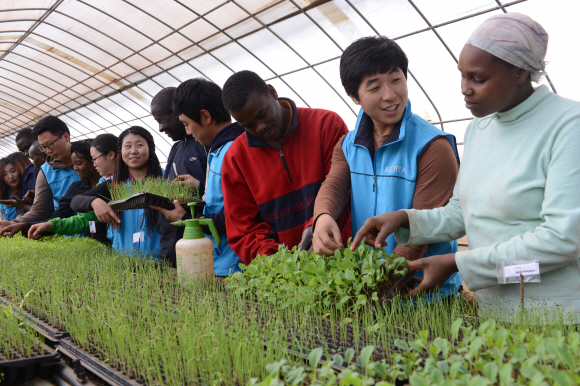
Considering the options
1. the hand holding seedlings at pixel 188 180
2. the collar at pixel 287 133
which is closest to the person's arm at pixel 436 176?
the collar at pixel 287 133

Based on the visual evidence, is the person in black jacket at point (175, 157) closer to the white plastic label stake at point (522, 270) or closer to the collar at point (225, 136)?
the collar at point (225, 136)

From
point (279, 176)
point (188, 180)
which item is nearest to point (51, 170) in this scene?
point (188, 180)

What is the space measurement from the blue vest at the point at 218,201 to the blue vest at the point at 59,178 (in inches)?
94.9

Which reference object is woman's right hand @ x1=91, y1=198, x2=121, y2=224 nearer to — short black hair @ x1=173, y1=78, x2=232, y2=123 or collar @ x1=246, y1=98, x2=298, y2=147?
short black hair @ x1=173, y1=78, x2=232, y2=123

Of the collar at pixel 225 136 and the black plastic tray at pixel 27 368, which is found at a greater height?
the collar at pixel 225 136

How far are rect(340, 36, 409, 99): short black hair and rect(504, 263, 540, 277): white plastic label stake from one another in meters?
0.90

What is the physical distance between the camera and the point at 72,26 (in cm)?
1290

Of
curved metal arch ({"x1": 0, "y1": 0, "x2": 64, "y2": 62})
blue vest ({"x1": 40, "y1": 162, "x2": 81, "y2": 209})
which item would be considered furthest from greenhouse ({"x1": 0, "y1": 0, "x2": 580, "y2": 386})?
curved metal arch ({"x1": 0, "y1": 0, "x2": 64, "y2": 62})

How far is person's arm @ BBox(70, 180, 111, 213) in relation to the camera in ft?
10.3

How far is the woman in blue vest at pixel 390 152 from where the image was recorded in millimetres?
1697

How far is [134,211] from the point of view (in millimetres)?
3139

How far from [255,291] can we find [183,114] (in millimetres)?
1385

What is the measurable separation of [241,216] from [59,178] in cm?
288

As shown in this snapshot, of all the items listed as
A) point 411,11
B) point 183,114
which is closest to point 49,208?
point 183,114
